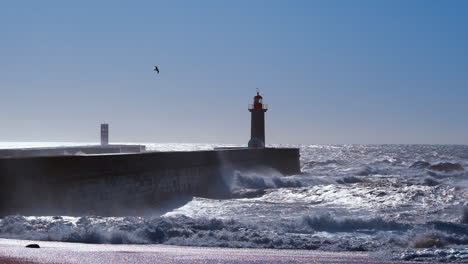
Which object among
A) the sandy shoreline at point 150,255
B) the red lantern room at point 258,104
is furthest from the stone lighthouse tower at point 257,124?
the sandy shoreline at point 150,255

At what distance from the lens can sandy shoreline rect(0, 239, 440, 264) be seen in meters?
5.30

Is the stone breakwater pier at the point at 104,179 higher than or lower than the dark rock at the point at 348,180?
higher

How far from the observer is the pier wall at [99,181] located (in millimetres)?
10555

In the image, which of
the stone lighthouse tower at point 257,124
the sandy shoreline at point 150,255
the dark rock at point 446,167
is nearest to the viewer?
the sandy shoreline at point 150,255

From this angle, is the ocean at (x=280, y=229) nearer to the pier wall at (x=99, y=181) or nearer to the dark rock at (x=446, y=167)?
the pier wall at (x=99, y=181)

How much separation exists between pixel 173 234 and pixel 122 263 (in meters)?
2.08

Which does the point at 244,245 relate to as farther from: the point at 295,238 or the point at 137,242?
the point at 137,242

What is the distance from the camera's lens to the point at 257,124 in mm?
33000

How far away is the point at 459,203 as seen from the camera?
1580 centimetres

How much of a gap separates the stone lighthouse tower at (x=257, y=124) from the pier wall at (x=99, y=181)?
36.4 feet

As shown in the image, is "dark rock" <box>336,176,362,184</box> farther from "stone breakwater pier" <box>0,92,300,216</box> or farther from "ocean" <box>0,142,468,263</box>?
"ocean" <box>0,142,468,263</box>

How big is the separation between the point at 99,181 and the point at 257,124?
20.2m

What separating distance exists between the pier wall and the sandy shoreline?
13.5 ft

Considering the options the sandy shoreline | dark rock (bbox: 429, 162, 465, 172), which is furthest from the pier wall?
dark rock (bbox: 429, 162, 465, 172)
